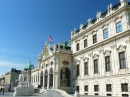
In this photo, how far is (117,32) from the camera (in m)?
32.5

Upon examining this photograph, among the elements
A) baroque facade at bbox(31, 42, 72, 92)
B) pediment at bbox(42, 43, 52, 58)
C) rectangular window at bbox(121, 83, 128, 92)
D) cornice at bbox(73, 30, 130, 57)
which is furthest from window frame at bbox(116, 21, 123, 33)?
pediment at bbox(42, 43, 52, 58)

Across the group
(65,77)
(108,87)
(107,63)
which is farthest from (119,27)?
(65,77)

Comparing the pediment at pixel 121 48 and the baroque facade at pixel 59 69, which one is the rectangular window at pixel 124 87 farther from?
the baroque facade at pixel 59 69

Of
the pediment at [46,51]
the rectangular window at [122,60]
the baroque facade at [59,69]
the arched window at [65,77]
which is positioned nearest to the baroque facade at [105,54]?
the rectangular window at [122,60]

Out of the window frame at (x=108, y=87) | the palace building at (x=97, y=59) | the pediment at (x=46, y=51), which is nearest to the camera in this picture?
the palace building at (x=97, y=59)

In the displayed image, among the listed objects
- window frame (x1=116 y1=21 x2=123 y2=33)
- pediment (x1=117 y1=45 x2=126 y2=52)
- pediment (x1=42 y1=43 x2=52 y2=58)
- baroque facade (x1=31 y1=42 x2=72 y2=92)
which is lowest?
baroque facade (x1=31 y1=42 x2=72 y2=92)

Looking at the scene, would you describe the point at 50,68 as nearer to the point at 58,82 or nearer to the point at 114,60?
the point at 58,82

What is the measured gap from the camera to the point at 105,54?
34688mm

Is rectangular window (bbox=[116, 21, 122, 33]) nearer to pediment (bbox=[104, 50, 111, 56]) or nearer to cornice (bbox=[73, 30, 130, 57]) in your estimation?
cornice (bbox=[73, 30, 130, 57])

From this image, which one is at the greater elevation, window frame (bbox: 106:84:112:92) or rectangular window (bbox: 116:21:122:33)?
rectangular window (bbox: 116:21:122:33)

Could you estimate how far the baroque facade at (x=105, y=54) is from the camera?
30.3 m

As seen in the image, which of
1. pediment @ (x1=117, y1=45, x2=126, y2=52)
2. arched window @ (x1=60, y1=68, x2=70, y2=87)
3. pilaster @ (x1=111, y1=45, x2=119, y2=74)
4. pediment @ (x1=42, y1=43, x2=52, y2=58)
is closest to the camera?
pediment @ (x1=117, y1=45, x2=126, y2=52)

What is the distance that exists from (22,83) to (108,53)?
17488 mm

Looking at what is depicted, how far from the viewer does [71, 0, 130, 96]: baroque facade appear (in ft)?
99.5
